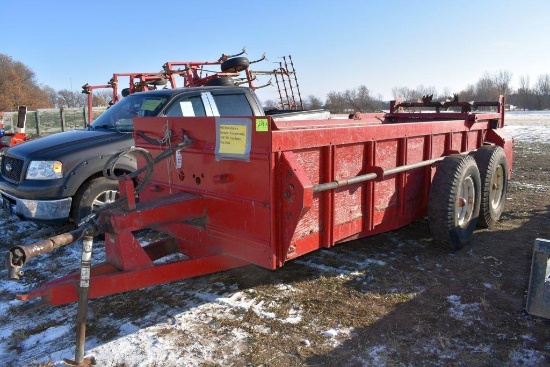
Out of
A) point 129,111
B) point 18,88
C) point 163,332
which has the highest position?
point 18,88

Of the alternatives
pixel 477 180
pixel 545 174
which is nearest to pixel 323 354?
pixel 477 180

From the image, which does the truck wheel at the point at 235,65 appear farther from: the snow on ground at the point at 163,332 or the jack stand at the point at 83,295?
the jack stand at the point at 83,295

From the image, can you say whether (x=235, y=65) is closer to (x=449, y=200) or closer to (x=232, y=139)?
(x=449, y=200)

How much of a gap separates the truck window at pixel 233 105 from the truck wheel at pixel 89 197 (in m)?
1.86

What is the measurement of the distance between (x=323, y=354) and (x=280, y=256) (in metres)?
0.76

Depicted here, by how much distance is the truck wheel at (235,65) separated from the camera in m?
11.4

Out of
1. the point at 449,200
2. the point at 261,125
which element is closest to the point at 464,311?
the point at 449,200

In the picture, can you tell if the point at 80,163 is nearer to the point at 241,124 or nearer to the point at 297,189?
the point at 241,124

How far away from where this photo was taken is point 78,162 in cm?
539

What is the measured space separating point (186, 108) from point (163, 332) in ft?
11.2

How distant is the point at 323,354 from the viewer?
307cm

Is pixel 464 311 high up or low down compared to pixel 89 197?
down

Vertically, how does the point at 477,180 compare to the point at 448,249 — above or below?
above

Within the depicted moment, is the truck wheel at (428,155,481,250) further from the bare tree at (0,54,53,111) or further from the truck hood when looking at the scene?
the bare tree at (0,54,53,111)
